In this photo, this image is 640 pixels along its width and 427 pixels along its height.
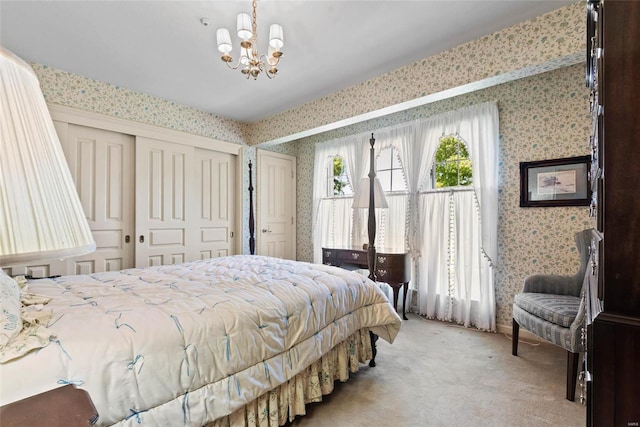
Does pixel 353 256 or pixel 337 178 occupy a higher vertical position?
pixel 337 178

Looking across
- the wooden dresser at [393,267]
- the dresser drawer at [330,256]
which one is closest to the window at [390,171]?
the wooden dresser at [393,267]

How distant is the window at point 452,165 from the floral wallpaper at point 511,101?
0.35 m

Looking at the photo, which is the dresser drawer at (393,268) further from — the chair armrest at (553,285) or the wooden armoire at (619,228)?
the wooden armoire at (619,228)

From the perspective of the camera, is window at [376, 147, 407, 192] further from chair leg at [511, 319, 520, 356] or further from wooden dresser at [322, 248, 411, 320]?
chair leg at [511, 319, 520, 356]

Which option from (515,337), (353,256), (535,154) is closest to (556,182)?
(535,154)

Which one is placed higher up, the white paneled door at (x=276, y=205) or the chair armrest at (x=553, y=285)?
the white paneled door at (x=276, y=205)

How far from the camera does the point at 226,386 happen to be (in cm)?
127

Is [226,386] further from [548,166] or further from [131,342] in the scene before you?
[548,166]

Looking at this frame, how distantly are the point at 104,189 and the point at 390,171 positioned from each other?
3.36 meters

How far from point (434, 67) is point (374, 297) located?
208 centimetres

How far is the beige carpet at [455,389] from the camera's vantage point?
1732 millimetres

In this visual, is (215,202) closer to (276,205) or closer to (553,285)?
(276,205)

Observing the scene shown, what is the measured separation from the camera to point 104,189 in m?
3.17

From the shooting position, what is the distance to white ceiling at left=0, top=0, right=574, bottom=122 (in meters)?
2.01
